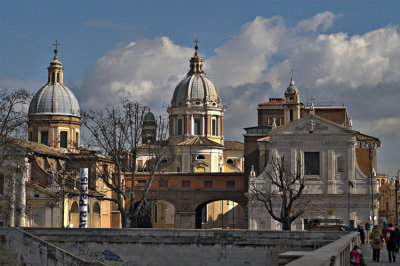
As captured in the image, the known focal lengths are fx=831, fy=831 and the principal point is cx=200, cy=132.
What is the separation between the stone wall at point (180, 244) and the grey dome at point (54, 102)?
51.4m

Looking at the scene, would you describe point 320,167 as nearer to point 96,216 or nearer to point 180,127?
point 96,216

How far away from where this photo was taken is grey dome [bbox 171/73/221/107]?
112 meters

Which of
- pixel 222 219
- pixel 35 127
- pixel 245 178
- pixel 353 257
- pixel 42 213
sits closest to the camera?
pixel 353 257

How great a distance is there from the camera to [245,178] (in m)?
79.6

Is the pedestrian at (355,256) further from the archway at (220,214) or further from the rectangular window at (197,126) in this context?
the rectangular window at (197,126)

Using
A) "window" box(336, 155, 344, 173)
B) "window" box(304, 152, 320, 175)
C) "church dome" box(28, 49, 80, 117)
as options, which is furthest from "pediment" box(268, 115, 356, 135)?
"church dome" box(28, 49, 80, 117)

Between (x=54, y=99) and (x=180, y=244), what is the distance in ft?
183

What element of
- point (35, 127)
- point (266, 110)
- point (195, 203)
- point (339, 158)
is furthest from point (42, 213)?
point (266, 110)

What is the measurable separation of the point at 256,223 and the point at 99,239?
38.1 metres

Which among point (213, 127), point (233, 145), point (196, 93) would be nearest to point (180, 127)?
point (213, 127)

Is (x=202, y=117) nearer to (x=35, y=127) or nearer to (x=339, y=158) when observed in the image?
(x=35, y=127)

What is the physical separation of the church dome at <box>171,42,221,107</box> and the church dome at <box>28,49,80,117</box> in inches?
907

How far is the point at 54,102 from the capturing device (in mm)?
90000

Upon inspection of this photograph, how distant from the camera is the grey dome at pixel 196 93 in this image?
367 feet
